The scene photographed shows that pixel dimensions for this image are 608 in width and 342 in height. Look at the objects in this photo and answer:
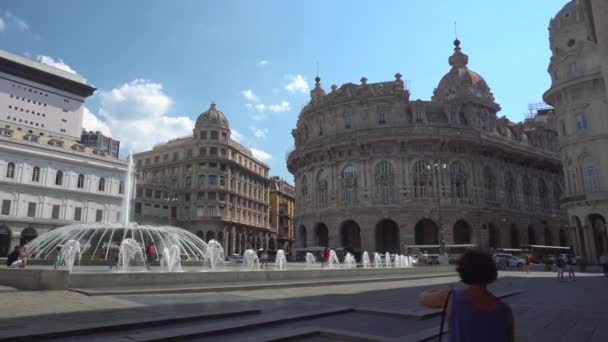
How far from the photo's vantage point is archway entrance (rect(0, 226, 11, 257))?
4153 cm

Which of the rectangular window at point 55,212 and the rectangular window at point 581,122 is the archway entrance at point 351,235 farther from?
the rectangular window at point 55,212

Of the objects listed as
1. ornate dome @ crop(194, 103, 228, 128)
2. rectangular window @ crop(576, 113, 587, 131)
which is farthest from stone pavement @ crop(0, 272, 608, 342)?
ornate dome @ crop(194, 103, 228, 128)

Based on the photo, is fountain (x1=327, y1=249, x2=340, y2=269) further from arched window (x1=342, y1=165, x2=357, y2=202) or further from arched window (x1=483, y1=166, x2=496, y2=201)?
arched window (x1=483, y1=166, x2=496, y2=201)

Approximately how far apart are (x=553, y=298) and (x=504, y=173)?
42645 mm

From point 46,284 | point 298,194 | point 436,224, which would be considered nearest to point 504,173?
point 436,224

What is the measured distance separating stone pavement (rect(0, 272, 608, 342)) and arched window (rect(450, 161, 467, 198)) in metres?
35.9

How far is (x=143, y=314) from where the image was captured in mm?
8555

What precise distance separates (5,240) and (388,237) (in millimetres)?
40990

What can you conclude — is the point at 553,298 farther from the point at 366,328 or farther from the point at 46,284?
the point at 46,284

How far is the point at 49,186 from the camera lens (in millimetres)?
44750

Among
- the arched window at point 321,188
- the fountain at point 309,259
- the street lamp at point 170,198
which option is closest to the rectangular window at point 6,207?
the street lamp at point 170,198

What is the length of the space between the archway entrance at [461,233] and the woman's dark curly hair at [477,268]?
48.9 m

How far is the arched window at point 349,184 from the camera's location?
49.2 metres

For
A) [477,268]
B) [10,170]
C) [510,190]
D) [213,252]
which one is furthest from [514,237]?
[10,170]
